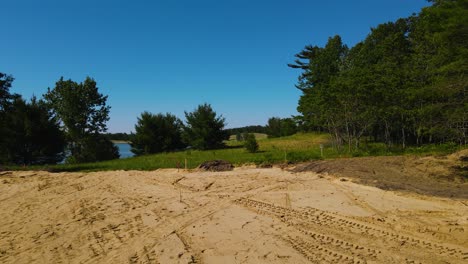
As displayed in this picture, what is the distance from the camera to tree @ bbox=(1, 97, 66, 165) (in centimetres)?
2727

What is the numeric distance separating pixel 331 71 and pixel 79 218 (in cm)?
3758

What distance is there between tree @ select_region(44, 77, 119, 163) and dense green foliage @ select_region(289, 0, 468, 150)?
26.1 meters

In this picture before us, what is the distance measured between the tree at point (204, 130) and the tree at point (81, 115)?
10621 mm

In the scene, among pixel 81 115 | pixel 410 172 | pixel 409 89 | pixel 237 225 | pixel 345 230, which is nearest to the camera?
pixel 345 230

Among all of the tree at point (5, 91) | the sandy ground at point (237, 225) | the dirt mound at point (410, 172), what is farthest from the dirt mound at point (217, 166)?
the tree at point (5, 91)

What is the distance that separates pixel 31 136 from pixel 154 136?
14.3 m

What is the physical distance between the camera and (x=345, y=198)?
811 centimetres

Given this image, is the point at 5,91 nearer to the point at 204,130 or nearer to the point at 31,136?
the point at 31,136

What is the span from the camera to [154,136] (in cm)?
3919

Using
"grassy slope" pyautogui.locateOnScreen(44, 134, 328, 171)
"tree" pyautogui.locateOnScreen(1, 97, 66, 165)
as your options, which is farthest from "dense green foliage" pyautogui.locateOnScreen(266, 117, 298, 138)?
"tree" pyautogui.locateOnScreen(1, 97, 66, 165)

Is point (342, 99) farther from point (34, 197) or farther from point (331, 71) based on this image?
point (331, 71)

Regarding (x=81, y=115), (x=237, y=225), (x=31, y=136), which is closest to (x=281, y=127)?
(x=81, y=115)

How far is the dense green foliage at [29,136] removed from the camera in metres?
27.1

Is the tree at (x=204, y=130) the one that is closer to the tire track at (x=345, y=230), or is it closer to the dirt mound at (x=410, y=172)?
the dirt mound at (x=410, y=172)
